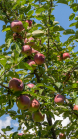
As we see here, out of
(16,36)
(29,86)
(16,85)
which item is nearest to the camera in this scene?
(16,85)

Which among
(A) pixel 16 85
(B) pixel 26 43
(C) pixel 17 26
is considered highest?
(C) pixel 17 26

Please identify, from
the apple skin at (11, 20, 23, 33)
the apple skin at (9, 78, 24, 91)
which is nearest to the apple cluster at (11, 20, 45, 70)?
the apple skin at (11, 20, 23, 33)

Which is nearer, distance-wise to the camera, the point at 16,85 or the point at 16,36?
the point at 16,85

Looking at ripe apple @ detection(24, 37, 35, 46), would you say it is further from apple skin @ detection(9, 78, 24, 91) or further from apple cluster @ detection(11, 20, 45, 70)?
apple skin @ detection(9, 78, 24, 91)

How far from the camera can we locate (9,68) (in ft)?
4.38

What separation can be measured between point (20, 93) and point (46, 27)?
3.57ft

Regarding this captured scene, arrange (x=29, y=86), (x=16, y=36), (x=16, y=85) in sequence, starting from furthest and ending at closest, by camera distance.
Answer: (x=16, y=36)
(x=29, y=86)
(x=16, y=85)

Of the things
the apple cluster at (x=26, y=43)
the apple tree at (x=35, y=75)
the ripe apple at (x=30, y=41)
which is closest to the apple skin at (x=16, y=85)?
the apple tree at (x=35, y=75)

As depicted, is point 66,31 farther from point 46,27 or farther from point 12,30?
point 12,30

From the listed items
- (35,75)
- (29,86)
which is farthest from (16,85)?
(35,75)

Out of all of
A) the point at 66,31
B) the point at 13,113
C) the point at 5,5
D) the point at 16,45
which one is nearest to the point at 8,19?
the point at 5,5

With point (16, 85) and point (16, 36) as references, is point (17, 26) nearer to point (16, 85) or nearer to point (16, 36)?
point (16, 36)

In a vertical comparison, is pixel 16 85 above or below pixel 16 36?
below

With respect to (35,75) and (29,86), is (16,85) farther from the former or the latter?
(35,75)
